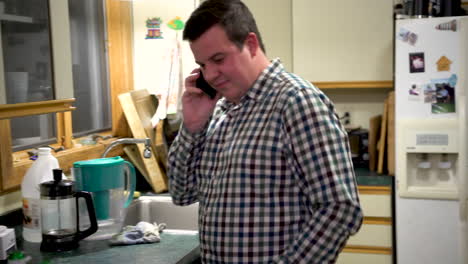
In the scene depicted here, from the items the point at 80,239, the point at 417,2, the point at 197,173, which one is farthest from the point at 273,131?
the point at 417,2

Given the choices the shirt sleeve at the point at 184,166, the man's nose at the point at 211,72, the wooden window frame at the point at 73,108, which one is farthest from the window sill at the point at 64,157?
the man's nose at the point at 211,72

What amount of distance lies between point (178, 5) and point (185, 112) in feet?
5.93

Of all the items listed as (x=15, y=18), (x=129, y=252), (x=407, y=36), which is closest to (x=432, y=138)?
Answer: (x=407, y=36)

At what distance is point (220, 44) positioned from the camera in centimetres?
126

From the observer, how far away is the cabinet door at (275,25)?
3.35 metres

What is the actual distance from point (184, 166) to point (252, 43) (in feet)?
1.28

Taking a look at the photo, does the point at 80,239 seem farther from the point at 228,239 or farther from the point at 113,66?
the point at 113,66

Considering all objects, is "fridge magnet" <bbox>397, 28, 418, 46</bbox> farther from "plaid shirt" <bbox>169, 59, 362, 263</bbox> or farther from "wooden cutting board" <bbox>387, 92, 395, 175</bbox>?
"plaid shirt" <bbox>169, 59, 362, 263</bbox>

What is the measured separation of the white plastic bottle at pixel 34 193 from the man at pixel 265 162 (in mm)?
851

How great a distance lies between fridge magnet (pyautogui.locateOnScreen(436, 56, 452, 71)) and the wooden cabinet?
66 centimetres

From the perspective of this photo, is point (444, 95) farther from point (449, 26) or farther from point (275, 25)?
point (275, 25)

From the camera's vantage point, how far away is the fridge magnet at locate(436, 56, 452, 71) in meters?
2.88

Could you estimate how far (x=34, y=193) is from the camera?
2.00 metres

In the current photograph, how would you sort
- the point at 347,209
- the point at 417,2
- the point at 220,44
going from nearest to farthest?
the point at 347,209
the point at 220,44
the point at 417,2
